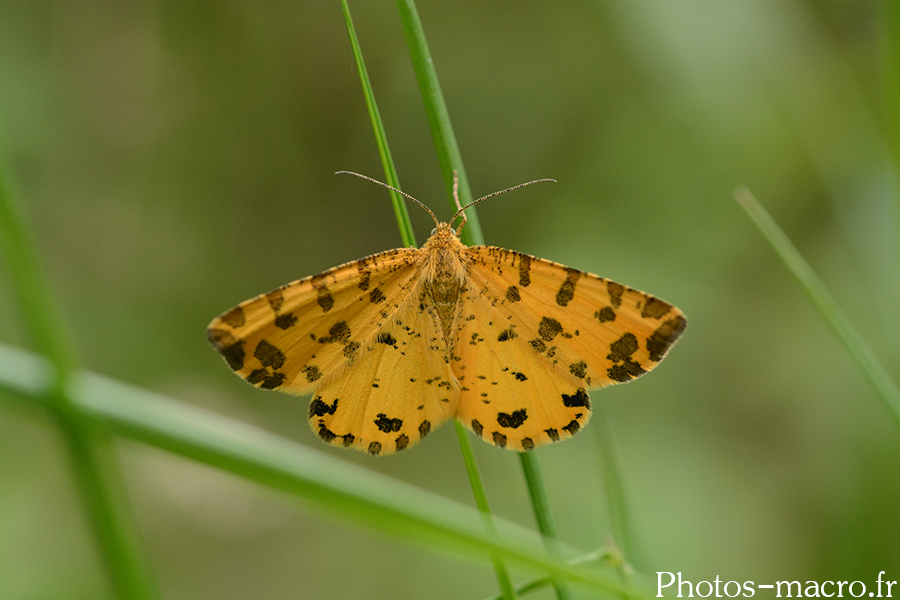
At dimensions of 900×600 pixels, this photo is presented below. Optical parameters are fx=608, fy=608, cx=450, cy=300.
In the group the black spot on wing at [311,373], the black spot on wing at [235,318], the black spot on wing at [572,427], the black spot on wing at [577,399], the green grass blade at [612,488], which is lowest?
the green grass blade at [612,488]

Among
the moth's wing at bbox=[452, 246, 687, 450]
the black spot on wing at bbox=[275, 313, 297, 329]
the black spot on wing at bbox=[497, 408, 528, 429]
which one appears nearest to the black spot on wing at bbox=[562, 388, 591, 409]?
the moth's wing at bbox=[452, 246, 687, 450]

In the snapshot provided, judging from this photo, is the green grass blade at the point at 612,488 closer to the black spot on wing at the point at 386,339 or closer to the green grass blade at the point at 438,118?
the green grass blade at the point at 438,118

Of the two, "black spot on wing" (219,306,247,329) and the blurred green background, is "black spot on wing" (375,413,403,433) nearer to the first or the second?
"black spot on wing" (219,306,247,329)

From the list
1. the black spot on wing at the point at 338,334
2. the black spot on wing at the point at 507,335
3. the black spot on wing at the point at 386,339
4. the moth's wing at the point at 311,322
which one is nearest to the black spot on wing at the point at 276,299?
the moth's wing at the point at 311,322

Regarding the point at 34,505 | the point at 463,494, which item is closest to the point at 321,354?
the point at 463,494

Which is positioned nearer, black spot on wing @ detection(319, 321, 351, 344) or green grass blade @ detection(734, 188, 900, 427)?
green grass blade @ detection(734, 188, 900, 427)

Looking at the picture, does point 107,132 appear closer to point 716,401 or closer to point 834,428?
point 716,401
